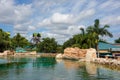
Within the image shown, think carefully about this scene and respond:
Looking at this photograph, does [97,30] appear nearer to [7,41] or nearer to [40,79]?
[40,79]

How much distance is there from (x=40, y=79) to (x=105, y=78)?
803 cm

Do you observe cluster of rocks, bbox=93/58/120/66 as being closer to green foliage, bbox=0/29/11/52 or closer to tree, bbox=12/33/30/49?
green foliage, bbox=0/29/11/52

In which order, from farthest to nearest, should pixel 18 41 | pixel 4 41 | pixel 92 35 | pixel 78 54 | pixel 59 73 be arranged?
pixel 18 41
pixel 4 41
pixel 78 54
pixel 92 35
pixel 59 73

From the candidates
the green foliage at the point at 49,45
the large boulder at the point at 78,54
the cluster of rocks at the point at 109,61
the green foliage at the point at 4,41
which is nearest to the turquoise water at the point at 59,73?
the cluster of rocks at the point at 109,61

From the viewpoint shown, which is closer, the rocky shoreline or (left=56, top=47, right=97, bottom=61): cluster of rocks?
the rocky shoreline

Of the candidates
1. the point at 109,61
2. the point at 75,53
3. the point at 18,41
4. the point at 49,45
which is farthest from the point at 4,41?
the point at 109,61

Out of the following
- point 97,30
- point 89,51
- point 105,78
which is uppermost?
point 97,30

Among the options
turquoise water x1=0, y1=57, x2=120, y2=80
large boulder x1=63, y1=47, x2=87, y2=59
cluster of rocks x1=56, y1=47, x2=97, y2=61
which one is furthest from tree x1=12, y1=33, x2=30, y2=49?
turquoise water x1=0, y1=57, x2=120, y2=80

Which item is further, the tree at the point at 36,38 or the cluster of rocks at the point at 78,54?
the tree at the point at 36,38

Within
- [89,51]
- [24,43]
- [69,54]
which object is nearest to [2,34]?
[24,43]

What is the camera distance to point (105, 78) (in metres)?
33.2

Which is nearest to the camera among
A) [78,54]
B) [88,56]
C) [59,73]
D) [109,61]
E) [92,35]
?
[59,73]

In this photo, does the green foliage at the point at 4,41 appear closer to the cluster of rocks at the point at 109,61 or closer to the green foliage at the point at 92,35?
the green foliage at the point at 92,35

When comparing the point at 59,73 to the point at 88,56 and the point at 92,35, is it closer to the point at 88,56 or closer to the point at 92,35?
the point at 88,56
